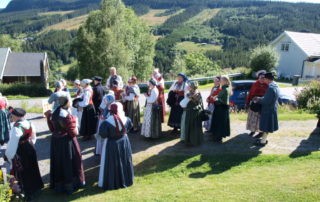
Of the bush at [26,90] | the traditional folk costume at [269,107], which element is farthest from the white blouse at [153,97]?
the bush at [26,90]

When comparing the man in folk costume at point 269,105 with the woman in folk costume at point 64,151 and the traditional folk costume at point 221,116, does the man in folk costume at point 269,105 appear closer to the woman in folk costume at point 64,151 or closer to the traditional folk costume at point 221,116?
the traditional folk costume at point 221,116

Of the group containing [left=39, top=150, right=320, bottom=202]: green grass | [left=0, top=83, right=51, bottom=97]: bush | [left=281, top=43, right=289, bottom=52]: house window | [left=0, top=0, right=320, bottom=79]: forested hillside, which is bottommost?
[left=0, top=83, right=51, bottom=97]: bush

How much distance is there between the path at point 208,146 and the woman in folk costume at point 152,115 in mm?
270

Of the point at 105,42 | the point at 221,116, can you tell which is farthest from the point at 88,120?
the point at 105,42

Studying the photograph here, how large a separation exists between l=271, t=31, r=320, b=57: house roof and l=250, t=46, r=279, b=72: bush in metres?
7.87

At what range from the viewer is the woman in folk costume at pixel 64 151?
18.4ft

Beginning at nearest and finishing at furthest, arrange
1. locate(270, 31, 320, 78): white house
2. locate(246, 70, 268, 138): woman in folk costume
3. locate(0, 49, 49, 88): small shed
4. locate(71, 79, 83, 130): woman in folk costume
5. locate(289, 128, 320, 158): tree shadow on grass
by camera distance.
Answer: locate(289, 128, 320, 158): tree shadow on grass < locate(246, 70, 268, 138): woman in folk costume < locate(71, 79, 83, 130): woman in folk costume < locate(270, 31, 320, 78): white house < locate(0, 49, 49, 88): small shed

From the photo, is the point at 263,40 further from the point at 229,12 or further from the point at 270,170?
the point at 270,170

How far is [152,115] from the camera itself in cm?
820

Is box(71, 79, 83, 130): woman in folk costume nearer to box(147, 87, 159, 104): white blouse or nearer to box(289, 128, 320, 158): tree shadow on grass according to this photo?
box(147, 87, 159, 104): white blouse

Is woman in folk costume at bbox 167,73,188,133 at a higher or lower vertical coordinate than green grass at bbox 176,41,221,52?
lower

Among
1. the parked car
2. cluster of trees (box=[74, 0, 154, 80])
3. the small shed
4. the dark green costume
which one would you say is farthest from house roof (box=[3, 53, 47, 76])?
the dark green costume

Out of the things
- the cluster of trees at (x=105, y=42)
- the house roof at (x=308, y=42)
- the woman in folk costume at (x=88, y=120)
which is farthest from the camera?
the house roof at (x=308, y=42)

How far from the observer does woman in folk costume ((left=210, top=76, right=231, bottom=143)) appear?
24.8 feet
